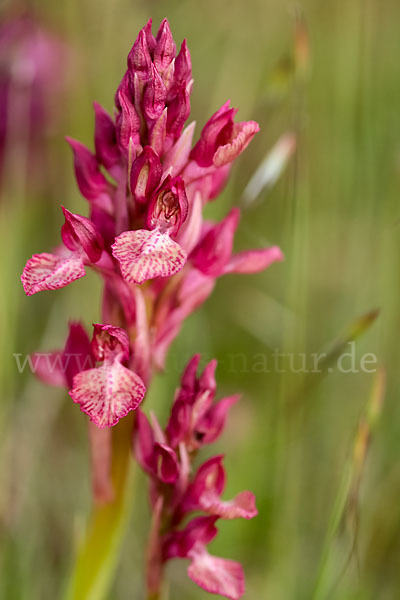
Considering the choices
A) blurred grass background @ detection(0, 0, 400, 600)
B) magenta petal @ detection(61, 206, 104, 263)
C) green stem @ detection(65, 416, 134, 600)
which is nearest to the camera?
magenta petal @ detection(61, 206, 104, 263)

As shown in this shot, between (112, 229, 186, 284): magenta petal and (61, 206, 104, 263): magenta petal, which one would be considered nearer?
(112, 229, 186, 284): magenta petal

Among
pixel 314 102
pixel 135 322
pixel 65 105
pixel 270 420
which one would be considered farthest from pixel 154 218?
pixel 314 102

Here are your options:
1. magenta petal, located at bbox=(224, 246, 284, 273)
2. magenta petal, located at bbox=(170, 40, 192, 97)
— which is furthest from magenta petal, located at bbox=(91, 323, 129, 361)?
magenta petal, located at bbox=(170, 40, 192, 97)

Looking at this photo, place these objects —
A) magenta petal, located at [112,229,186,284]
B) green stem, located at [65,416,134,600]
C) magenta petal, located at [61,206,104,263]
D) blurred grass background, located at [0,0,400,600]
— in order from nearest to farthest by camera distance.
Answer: magenta petal, located at [112,229,186,284] → magenta petal, located at [61,206,104,263] → green stem, located at [65,416,134,600] → blurred grass background, located at [0,0,400,600]

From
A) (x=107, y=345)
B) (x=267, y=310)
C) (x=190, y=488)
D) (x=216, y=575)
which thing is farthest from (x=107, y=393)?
(x=267, y=310)

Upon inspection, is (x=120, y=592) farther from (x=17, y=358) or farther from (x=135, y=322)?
(x=135, y=322)

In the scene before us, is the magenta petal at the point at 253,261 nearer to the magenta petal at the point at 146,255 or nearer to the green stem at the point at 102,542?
the magenta petal at the point at 146,255

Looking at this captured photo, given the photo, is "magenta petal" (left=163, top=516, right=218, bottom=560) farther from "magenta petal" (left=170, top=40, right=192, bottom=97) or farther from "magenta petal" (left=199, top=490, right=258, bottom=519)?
"magenta petal" (left=170, top=40, right=192, bottom=97)
